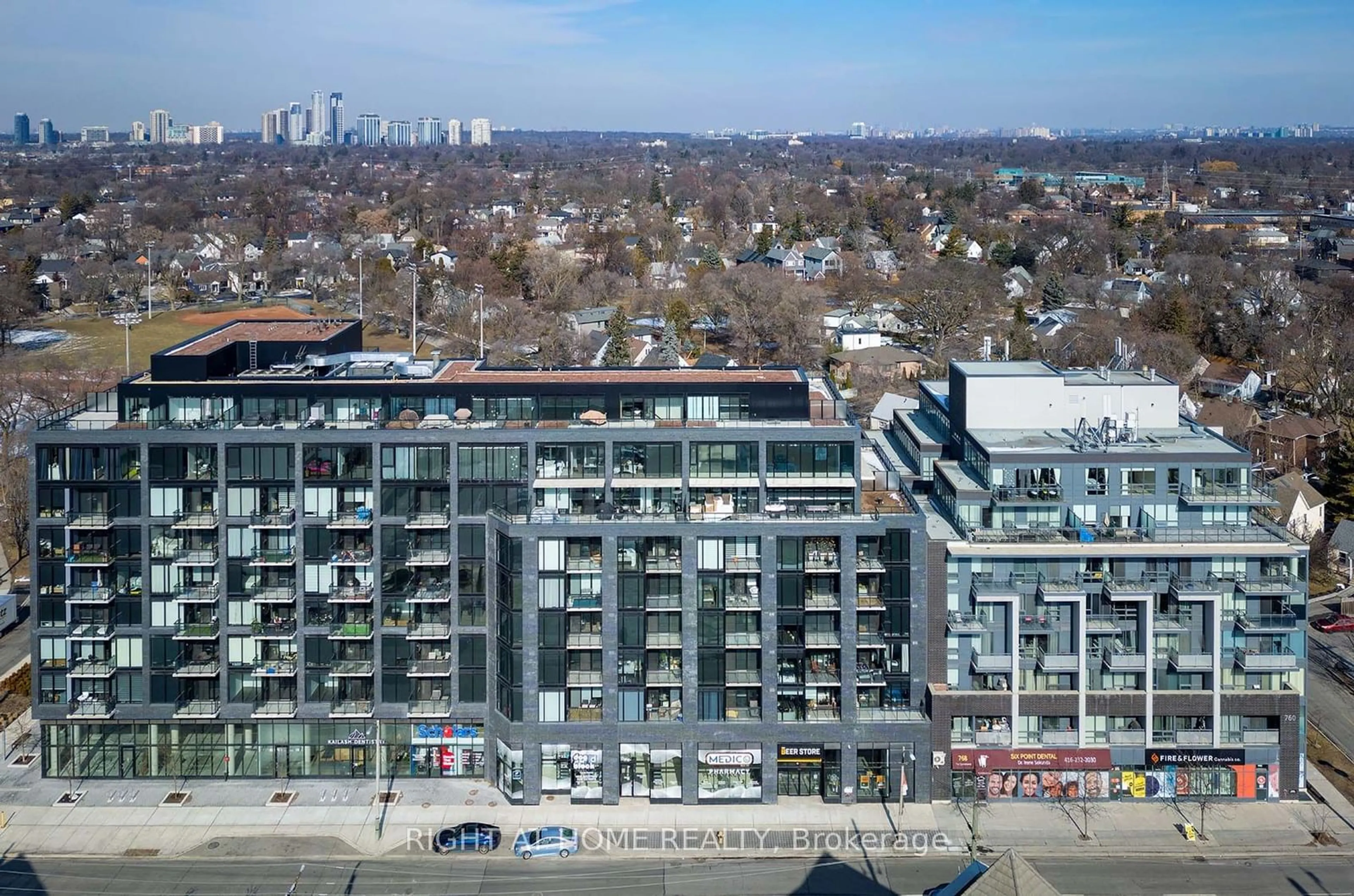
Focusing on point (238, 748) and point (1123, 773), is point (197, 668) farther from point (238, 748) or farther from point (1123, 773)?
point (1123, 773)

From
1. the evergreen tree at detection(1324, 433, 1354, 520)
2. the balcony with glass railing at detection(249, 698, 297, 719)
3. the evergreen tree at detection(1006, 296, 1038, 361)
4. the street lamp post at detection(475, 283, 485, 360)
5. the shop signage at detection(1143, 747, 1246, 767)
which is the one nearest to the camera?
the shop signage at detection(1143, 747, 1246, 767)

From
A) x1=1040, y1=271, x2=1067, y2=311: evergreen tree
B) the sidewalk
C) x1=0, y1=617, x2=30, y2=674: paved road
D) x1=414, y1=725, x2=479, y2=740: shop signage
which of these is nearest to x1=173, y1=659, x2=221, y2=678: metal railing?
the sidewalk

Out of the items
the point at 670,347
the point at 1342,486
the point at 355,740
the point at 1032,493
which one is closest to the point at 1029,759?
the point at 1032,493

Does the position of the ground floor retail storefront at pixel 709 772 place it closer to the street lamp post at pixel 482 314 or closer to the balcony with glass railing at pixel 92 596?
the balcony with glass railing at pixel 92 596

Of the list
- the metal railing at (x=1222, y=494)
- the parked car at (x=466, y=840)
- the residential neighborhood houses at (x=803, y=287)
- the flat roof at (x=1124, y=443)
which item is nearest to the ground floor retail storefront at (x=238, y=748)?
the parked car at (x=466, y=840)

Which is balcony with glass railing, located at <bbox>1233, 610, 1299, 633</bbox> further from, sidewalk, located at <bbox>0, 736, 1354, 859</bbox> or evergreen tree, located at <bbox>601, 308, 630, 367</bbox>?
evergreen tree, located at <bbox>601, 308, 630, 367</bbox>

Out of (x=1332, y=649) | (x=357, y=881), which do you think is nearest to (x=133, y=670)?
(x=357, y=881)
